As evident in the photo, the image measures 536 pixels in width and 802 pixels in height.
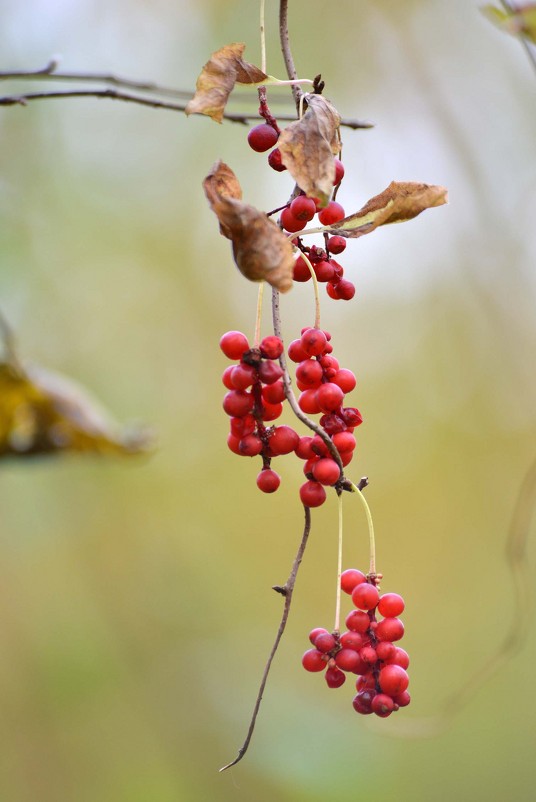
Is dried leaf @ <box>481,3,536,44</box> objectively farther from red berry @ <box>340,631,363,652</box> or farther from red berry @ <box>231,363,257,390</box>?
red berry @ <box>340,631,363,652</box>

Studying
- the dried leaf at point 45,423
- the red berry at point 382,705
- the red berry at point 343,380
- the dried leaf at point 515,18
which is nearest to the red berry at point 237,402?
the red berry at point 343,380

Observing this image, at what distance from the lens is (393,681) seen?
0.72m

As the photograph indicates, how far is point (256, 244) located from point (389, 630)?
1.39ft

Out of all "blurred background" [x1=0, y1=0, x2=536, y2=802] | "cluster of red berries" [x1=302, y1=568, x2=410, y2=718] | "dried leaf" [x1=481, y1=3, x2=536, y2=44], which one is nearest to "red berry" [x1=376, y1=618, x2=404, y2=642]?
"cluster of red berries" [x1=302, y1=568, x2=410, y2=718]

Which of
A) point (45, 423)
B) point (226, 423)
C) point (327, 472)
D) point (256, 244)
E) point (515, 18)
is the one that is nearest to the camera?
point (256, 244)

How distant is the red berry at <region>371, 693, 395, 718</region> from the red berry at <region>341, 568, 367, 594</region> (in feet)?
0.38

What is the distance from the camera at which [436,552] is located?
4.04m

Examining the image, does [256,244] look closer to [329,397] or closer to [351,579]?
[329,397]

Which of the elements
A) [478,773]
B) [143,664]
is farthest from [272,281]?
[478,773]

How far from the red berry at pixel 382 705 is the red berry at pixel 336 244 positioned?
0.45 m

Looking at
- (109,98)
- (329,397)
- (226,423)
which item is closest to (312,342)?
(329,397)

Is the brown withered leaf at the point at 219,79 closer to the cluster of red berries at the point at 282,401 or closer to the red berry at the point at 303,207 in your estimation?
the red berry at the point at 303,207

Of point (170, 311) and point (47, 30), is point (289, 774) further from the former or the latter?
point (47, 30)

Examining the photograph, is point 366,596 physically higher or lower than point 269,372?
lower
